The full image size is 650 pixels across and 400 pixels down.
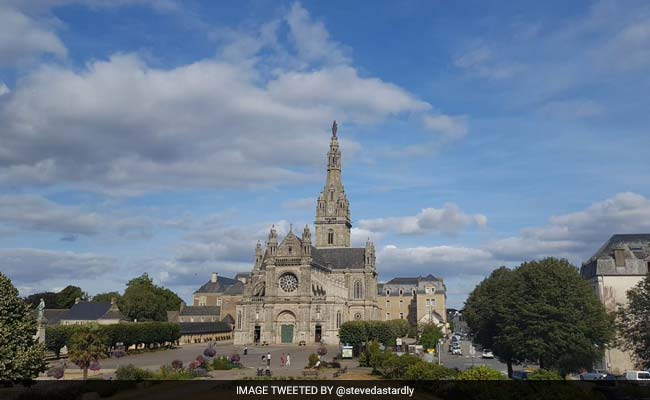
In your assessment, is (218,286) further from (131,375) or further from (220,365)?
(131,375)

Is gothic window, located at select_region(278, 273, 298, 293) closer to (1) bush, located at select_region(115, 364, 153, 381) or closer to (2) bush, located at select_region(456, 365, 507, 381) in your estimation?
(1) bush, located at select_region(115, 364, 153, 381)

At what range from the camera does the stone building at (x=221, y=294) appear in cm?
12915

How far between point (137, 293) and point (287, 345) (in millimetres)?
34711

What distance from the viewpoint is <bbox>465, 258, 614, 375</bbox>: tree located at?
4047 cm

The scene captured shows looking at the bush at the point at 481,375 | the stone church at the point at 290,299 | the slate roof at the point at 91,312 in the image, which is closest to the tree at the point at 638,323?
the bush at the point at 481,375

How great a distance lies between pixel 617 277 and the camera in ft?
179

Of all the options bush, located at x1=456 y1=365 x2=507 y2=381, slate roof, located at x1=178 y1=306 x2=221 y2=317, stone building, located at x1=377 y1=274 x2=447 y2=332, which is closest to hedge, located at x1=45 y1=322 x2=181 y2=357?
bush, located at x1=456 y1=365 x2=507 y2=381

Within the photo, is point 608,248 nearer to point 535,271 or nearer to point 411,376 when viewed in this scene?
point 535,271

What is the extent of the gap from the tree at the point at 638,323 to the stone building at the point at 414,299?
7139 centimetres

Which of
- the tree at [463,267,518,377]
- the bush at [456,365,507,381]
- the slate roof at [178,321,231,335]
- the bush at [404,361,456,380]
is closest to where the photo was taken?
the bush at [456,365,507,381]

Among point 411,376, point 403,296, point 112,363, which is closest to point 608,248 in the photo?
point 411,376

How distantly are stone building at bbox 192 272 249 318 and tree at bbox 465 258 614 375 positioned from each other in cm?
9148

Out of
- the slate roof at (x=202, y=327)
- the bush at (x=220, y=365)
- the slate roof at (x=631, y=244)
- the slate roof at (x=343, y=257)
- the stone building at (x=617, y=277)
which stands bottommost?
the bush at (x=220, y=365)

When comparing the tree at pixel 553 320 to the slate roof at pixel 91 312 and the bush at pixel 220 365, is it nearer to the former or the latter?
the bush at pixel 220 365
